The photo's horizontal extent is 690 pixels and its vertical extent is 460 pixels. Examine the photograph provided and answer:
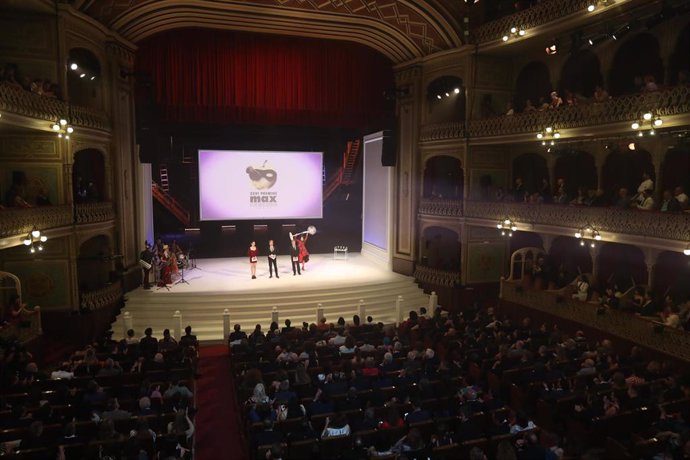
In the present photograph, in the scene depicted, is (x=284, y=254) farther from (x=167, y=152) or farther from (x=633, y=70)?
(x=633, y=70)

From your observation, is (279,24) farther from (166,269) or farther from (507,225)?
(507,225)

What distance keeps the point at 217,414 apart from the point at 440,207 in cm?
1277

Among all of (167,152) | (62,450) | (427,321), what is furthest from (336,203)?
(62,450)

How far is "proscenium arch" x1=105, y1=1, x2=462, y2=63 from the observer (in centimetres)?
1856

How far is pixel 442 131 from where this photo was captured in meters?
20.9

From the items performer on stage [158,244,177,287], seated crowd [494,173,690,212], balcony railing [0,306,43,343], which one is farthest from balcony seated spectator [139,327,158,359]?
seated crowd [494,173,690,212]

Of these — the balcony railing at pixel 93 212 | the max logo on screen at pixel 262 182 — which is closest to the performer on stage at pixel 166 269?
the balcony railing at pixel 93 212

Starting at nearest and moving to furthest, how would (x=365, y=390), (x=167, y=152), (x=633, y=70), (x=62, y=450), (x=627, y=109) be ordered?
(x=62, y=450) → (x=365, y=390) → (x=627, y=109) → (x=633, y=70) → (x=167, y=152)

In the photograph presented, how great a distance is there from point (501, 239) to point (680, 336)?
866 cm

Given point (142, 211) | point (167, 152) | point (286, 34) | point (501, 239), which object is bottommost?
point (501, 239)

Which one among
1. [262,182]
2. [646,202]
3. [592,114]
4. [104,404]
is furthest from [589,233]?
[262,182]

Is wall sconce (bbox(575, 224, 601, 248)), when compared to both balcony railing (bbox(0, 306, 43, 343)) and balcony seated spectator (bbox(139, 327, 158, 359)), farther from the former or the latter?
balcony railing (bbox(0, 306, 43, 343))

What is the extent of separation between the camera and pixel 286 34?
68.6ft

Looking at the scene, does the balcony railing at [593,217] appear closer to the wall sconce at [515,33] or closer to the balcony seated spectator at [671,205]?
the balcony seated spectator at [671,205]
